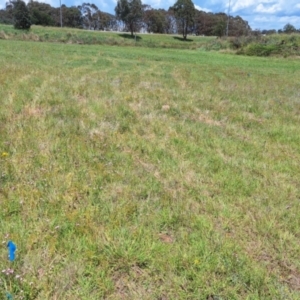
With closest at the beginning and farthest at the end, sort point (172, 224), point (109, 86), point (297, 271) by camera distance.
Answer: point (297, 271) < point (172, 224) < point (109, 86)

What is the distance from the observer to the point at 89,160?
379cm

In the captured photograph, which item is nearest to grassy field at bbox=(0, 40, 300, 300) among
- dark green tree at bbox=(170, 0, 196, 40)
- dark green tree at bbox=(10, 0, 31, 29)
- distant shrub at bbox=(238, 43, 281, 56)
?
distant shrub at bbox=(238, 43, 281, 56)

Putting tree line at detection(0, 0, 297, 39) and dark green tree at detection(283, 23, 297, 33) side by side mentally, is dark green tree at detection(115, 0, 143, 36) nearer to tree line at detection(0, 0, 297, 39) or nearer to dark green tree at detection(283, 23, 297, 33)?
tree line at detection(0, 0, 297, 39)

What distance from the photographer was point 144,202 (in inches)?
119

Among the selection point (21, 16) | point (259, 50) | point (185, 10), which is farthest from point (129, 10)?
point (259, 50)

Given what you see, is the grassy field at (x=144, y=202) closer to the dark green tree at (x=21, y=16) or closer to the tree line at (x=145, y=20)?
the dark green tree at (x=21, y=16)

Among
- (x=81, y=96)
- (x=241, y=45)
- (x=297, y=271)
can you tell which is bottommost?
(x=297, y=271)

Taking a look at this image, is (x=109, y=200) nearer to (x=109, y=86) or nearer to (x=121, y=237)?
(x=121, y=237)

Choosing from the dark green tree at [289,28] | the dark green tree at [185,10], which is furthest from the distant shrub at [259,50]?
the dark green tree at [185,10]

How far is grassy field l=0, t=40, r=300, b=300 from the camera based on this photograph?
212 centimetres

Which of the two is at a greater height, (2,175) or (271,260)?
(2,175)

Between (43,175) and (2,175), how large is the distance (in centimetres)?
42

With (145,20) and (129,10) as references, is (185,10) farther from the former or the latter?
(145,20)

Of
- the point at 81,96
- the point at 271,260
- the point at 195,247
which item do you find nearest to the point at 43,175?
the point at 195,247
